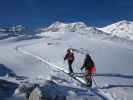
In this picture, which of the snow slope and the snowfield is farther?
the snow slope

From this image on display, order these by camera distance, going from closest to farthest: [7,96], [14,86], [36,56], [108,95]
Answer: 1. [7,96]
2. [14,86]
3. [108,95]
4. [36,56]

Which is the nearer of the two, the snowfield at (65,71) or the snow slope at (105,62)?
the snowfield at (65,71)

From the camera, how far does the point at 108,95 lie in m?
18.5

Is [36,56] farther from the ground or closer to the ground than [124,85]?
farther from the ground

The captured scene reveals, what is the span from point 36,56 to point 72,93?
13.0 meters

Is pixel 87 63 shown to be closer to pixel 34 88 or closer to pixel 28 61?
pixel 34 88

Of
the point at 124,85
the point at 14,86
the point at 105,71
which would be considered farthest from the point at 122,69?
the point at 14,86

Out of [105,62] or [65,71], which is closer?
[65,71]

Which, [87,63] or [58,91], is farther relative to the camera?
[87,63]

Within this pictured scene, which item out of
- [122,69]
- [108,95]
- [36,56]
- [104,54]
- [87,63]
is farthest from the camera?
[104,54]

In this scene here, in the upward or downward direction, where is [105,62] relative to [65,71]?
upward

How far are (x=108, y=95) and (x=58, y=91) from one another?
3.33 m

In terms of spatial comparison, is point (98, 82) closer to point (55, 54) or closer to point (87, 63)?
point (87, 63)

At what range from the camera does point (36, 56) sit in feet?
97.1
